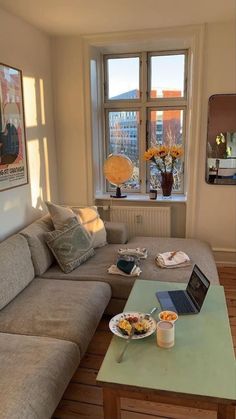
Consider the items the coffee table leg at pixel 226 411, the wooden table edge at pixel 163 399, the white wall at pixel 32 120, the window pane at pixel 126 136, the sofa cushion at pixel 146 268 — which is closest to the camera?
the wooden table edge at pixel 163 399

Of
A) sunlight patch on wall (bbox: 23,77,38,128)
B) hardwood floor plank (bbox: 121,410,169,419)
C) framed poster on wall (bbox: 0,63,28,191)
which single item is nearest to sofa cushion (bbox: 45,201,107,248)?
framed poster on wall (bbox: 0,63,28,191)

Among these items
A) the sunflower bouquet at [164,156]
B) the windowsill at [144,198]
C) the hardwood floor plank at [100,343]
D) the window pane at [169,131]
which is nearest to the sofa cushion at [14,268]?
the hardwood floor plank at [100,343]

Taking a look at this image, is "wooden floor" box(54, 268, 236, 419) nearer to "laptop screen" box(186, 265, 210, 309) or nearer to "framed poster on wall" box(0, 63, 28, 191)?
"laptop screen" box(186, 265, 210, 309)

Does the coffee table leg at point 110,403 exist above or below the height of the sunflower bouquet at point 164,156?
below

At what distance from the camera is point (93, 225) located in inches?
125

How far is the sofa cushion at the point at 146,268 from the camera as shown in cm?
254

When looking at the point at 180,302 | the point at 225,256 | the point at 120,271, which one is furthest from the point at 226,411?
the point at 225,256

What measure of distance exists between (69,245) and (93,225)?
1.54 ft

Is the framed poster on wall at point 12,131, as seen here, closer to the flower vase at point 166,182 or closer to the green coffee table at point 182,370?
the flower vase at point 166,182

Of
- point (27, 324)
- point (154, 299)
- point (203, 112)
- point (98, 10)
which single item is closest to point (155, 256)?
point (154, 299)

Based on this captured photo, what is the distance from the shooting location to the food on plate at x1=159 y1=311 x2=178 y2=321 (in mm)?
1699

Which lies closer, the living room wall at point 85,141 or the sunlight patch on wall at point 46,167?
the living room wall at point 85,141

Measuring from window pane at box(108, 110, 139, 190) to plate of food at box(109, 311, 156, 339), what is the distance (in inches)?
96.4

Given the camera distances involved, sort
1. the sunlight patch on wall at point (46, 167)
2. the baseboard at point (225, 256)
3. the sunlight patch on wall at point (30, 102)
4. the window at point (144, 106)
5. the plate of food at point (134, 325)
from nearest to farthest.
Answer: the plate of food at point (134, 325) < the sunlight patch on wall at point (30, 102) < the sunlight patch on wall at point (46, 167) < the baseboard at point (225, 256) < the window at point (144, 106)
